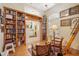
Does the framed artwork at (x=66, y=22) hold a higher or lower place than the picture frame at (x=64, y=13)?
lower

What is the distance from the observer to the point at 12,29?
2.50 m

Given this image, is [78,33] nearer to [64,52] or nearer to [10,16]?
[64,52]

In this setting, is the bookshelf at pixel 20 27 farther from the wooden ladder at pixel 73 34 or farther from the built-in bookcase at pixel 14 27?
the wooden ladder at pixel 73 34

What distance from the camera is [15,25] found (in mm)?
2521

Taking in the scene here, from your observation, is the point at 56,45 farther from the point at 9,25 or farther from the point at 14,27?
the point at 9,25

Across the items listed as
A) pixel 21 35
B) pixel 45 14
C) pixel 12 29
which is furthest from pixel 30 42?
pixel 45 14

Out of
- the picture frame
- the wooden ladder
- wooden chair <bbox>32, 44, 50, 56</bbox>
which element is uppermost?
the picture frame

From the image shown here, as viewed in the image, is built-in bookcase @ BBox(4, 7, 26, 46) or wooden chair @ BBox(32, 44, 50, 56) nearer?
built-in bookcase @ BBox(4, 7, 26, 46)

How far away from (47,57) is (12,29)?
0.91 meters

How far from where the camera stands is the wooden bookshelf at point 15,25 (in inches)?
97.2

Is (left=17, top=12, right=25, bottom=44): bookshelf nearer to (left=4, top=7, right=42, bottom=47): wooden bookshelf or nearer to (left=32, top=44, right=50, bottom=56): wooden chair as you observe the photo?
(left=4, top=7, right=42, bottom=47): wooden bookshelf

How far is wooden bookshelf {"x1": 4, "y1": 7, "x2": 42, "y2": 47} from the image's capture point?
97.2 inches

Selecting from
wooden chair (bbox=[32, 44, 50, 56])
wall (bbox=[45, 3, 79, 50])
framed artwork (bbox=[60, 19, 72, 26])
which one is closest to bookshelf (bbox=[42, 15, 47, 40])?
wall (bbox=[45, 3, 79, 50])

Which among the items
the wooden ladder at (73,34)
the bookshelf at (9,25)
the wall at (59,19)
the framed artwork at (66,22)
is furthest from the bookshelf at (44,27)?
the bookshelf at (9,25)
